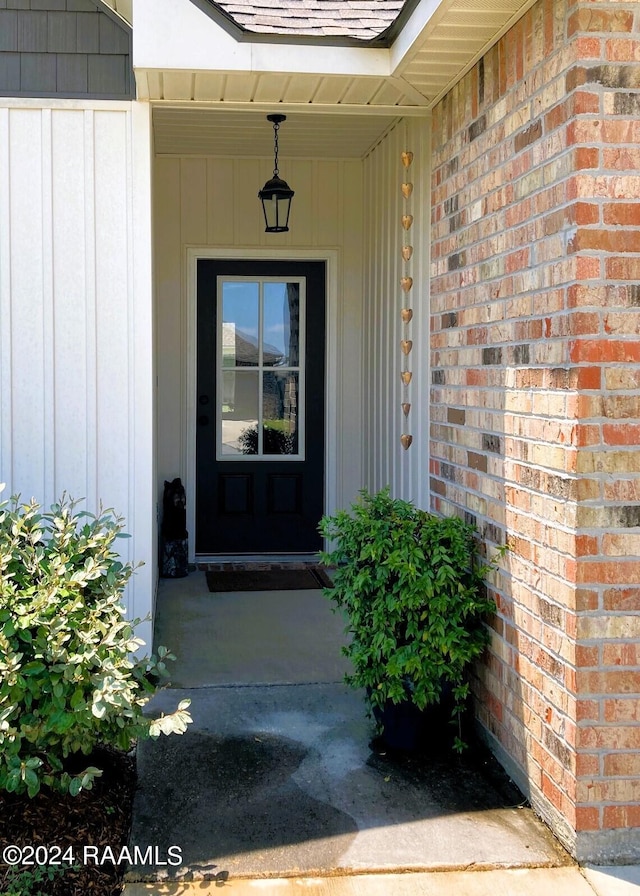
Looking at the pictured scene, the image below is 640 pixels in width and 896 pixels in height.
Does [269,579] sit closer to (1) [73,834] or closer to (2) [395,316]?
(2) [395,316]

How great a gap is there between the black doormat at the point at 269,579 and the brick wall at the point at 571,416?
2.88 meters

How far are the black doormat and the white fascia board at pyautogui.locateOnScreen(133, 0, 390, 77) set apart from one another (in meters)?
3.37

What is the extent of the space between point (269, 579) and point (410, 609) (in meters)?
3.08

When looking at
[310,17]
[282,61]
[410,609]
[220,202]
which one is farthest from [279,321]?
[410,609]

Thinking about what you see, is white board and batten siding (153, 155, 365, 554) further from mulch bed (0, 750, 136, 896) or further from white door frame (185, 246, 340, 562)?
mulch bed (0, 750, 136, 896)

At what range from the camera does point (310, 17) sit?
391cm

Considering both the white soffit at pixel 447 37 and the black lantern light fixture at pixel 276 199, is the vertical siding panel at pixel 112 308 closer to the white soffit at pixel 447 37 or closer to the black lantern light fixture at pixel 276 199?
the white soffit at pixel 447 37

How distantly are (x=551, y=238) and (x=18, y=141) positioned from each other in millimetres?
2602

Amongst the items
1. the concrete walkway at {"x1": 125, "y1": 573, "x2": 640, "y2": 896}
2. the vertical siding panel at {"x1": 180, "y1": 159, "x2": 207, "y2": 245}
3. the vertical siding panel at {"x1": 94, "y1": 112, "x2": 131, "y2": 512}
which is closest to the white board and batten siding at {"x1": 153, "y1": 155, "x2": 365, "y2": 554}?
the vertical siding panel at {"x1": 180, "y1": 159, "x2": 207, "y2": 245}

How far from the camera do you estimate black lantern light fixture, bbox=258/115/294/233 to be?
593cm

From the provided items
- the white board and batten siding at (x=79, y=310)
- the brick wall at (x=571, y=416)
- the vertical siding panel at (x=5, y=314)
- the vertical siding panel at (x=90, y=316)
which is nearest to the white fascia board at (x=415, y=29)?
the brick wall at (x=571, y=416)

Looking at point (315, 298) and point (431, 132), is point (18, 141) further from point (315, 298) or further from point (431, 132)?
point (315, 298)

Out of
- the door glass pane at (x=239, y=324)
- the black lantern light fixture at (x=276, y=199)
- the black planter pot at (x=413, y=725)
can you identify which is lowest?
the black planter pot at (x=413, y=725)

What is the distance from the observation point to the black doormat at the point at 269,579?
A: 6.28 meters
